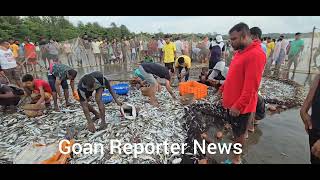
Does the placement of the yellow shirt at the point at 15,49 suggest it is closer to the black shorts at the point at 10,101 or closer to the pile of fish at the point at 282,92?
the black shorts at the point at 10,101

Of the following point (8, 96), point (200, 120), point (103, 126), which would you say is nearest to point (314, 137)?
point (200, 120)

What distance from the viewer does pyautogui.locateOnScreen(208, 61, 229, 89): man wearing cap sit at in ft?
22.1

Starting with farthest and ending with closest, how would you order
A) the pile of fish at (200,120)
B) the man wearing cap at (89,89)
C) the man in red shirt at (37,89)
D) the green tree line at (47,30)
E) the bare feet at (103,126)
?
the green tree line at (47,30) → the man in red shirt at (37,89) → the bare feet at (103,126) → the man wearing cap at (89,89) → the pile of fish at (200,120)

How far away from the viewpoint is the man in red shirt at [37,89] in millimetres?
5859

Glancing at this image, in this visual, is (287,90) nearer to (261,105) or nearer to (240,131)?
(261,105)

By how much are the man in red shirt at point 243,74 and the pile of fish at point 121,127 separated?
136 centimetres

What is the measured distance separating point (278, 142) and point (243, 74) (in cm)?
233

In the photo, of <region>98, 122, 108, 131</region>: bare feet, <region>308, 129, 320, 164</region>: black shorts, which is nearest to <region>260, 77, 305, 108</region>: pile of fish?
<region>308, 129, 320, 164</region>: black shorts

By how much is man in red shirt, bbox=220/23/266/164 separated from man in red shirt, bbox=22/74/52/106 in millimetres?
4729

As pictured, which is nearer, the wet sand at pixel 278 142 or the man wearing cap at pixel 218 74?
the wet sand at pixel 278 142

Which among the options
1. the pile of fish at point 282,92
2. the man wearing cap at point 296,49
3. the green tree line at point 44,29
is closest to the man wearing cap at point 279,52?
the man wearing cap at point 296,49

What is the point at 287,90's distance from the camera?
8.48 metres

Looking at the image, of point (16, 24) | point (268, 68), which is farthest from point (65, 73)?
point (16, 24)

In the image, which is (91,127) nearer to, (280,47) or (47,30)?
(280,47)
